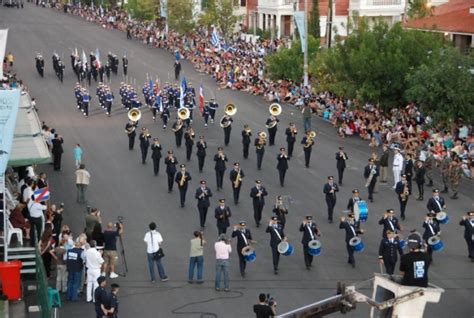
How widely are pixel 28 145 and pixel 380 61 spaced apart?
714 inches

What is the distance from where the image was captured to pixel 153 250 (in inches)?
803

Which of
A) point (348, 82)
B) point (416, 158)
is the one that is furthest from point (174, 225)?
point (348, 82)

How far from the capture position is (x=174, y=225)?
25.3 m

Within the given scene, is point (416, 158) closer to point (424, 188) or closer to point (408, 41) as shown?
point (424, 188)

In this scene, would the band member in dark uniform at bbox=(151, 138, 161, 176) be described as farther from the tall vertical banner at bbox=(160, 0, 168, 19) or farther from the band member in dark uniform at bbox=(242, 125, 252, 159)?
the tall vertical banner at bbox=(160, 0, 168, 19)

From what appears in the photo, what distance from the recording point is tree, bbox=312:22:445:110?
129 ft

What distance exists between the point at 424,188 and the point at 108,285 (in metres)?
12.3

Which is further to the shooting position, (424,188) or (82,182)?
(424,188)

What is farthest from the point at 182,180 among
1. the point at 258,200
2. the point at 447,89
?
the point at 447,89

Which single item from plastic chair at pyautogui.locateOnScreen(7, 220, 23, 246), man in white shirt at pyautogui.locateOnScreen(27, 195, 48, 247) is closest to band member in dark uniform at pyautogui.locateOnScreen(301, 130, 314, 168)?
man in white shirt at pyautogui.locateOnScreen(27, 195, 48, 247)

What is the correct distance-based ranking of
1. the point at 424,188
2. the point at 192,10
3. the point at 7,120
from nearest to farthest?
the point at 7,120, the point at 424,188, the point at 192,10

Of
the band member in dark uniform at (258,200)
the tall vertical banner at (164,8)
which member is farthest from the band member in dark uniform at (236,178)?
the tall vertical banner at (164,8)

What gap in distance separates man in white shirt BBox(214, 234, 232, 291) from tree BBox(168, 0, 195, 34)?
180 feet

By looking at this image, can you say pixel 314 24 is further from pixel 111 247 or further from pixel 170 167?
pixel 111 247
